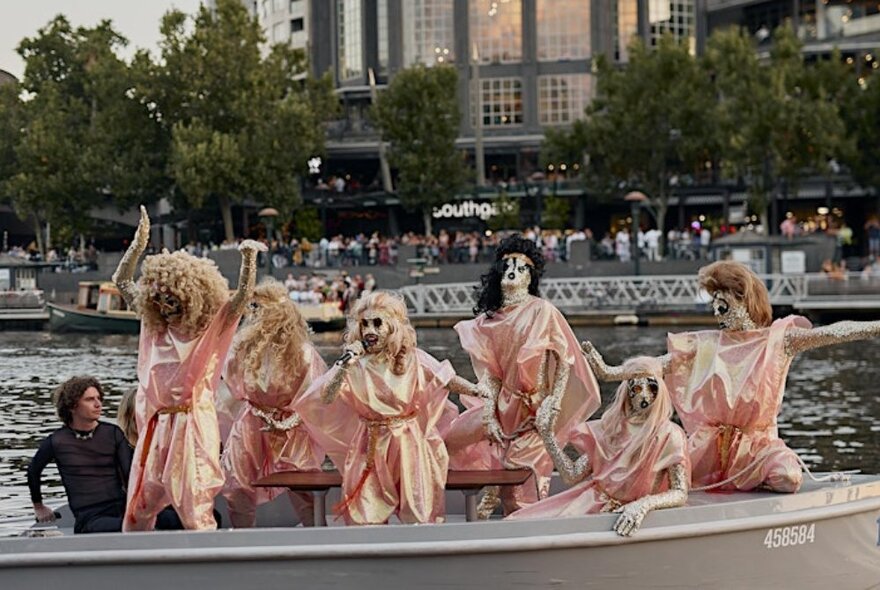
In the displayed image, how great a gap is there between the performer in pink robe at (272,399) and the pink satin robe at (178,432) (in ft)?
4.96

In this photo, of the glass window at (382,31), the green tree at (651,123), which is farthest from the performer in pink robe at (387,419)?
the glass window at (382,31)

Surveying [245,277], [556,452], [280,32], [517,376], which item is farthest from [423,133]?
[245,277]

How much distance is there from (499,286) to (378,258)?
50310 mm

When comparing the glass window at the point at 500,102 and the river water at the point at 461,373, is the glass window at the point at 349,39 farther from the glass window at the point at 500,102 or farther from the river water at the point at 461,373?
the river water at the point at 461,373

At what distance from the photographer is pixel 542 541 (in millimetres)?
9914

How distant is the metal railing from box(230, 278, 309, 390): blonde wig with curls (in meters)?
40.7

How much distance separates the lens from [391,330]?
10695 millimetres

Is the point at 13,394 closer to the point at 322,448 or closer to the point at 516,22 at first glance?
the point at 322,448

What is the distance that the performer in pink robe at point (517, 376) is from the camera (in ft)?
39.5

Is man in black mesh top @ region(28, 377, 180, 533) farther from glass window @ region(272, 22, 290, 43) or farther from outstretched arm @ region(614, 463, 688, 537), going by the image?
glass window @ region(272, 22, 290, 43)

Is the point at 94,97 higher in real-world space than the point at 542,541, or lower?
higher

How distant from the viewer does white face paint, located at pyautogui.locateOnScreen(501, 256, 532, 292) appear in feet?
39.8

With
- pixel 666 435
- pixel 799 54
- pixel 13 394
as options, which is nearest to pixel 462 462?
pixel 666 435

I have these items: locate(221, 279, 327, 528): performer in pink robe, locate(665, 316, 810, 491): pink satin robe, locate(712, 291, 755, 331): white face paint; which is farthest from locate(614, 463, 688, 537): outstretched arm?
locate(221, 279, 327, 528): performer in pink robe
